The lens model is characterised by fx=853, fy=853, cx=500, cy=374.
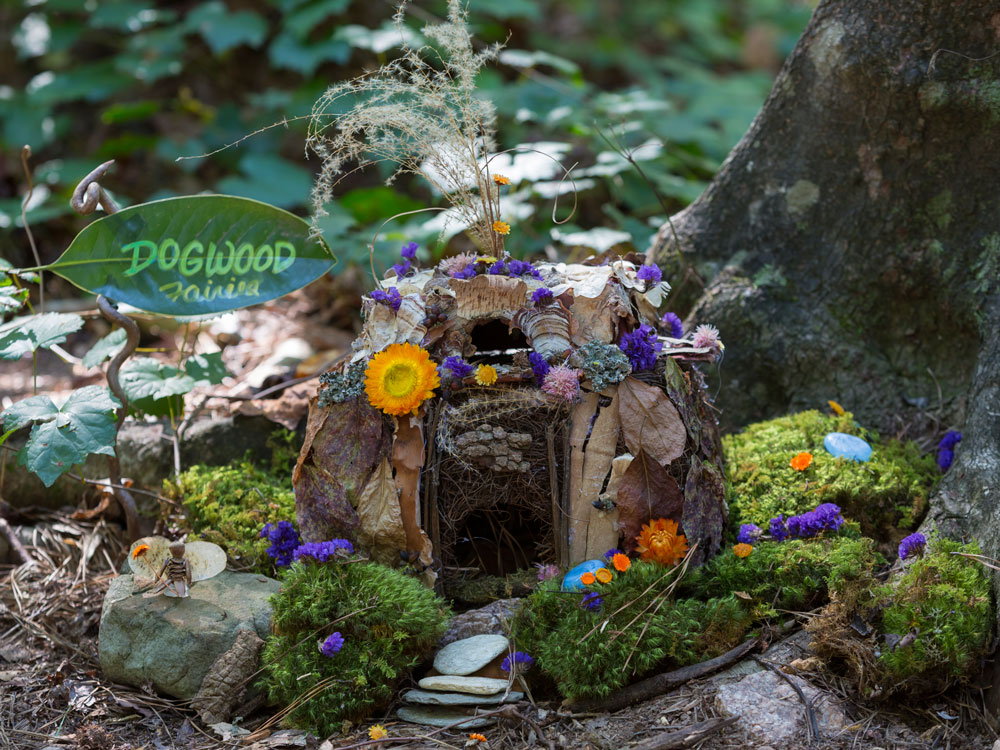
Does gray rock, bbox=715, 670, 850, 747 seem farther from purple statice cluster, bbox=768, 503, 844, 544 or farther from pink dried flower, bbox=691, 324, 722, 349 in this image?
pink dried flower, bbox=691, 324, 722, 349

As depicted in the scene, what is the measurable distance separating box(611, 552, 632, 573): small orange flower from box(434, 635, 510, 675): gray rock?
15.2 inches

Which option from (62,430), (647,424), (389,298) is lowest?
(62,430)

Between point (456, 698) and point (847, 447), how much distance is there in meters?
1.64

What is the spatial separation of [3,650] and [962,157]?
12.4 ft

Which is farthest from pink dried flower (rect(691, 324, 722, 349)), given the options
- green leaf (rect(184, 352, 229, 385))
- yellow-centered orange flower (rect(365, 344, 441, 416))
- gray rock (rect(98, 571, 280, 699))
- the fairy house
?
green leaf (rect(184, 352, 229, 385))

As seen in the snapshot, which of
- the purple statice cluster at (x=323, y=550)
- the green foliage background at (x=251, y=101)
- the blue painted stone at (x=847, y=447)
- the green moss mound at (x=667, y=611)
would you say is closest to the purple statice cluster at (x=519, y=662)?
the green moss mound at (x=667, y=611)

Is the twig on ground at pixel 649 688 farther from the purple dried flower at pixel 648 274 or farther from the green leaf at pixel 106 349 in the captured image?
the green leaf at pixel 106 349

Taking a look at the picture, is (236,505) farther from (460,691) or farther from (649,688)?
(649,688)

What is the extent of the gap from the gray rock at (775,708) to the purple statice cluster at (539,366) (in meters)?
1.01

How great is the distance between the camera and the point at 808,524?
8.67 feet

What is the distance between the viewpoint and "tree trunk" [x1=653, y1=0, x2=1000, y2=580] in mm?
3096

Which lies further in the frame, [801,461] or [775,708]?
[801,461]

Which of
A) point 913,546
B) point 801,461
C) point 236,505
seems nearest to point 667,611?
point 913,546

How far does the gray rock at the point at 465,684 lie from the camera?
235 cm
